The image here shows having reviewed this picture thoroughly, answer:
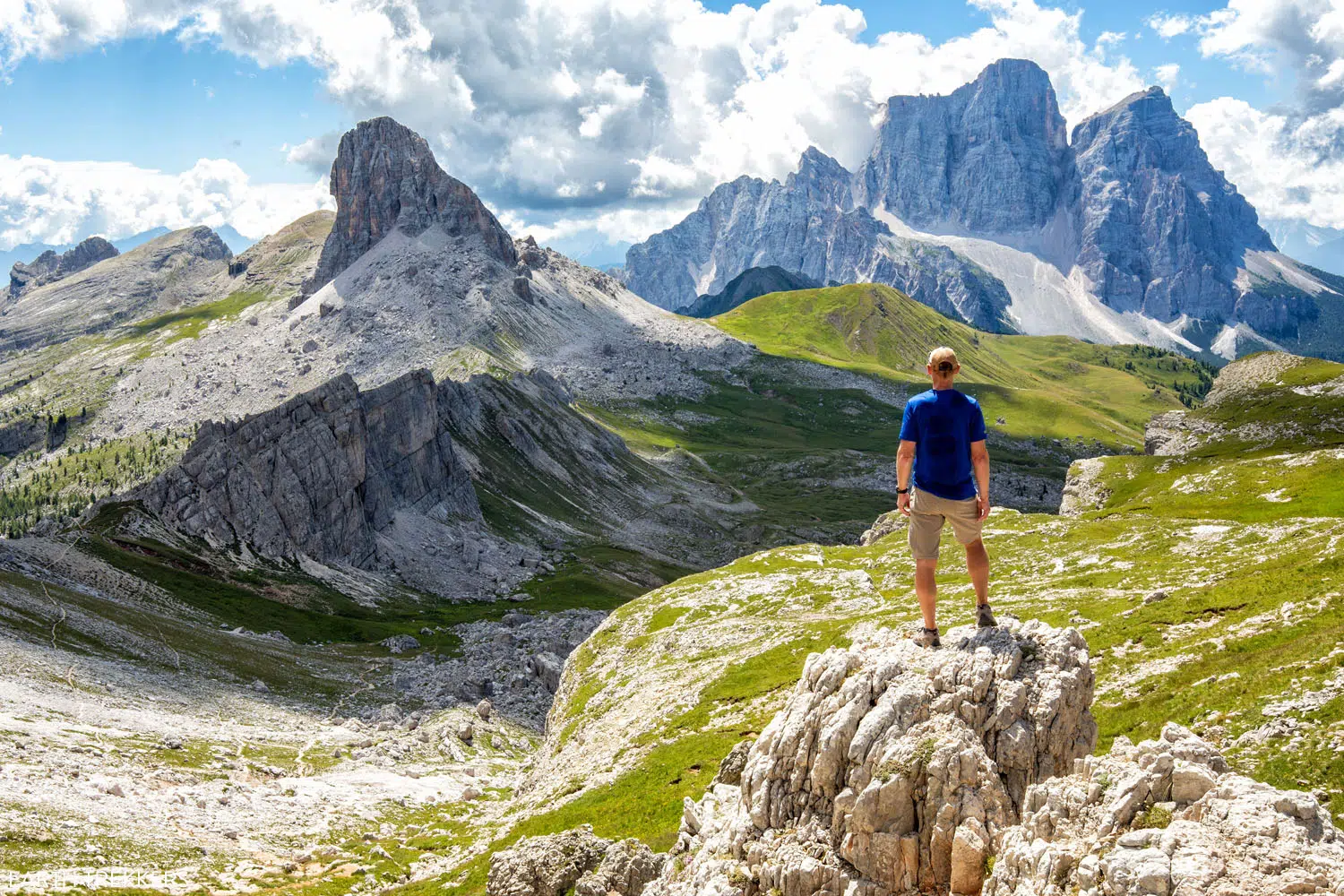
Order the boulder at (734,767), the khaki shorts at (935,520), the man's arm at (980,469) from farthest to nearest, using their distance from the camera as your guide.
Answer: the boulder at (734,767) < the khaki shorts at (935,520) < the man's arm at (980,469)

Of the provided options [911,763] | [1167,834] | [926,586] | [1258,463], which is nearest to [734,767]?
[911,763]

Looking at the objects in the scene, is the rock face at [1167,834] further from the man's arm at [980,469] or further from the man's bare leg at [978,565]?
the man's arm at [980,469]

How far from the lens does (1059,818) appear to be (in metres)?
16.8

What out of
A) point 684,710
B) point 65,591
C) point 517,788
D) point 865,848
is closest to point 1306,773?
point 865,848

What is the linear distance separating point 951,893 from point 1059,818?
3074 mm

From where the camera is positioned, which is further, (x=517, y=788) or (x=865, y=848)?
(x=517, y=788)

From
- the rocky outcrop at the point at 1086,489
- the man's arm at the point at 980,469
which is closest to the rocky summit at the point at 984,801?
the man's arm at the point at 980,469

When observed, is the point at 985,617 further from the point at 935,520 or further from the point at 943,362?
the point at 943,362

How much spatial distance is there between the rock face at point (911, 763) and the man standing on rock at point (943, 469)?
2.21m

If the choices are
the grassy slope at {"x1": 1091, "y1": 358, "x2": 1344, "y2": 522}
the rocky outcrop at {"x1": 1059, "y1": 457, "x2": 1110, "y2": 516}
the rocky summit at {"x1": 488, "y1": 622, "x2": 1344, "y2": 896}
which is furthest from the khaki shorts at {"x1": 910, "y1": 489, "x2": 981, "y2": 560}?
the rocky outcrop at {"x1": 1059, "y1": 457, "x2": 1110, "y2": 516}

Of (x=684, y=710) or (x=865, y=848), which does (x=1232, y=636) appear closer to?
(x=865, y=848)

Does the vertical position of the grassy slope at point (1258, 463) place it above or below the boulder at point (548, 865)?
above

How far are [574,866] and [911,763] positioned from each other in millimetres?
18965

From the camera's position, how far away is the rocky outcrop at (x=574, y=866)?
3042 cm
